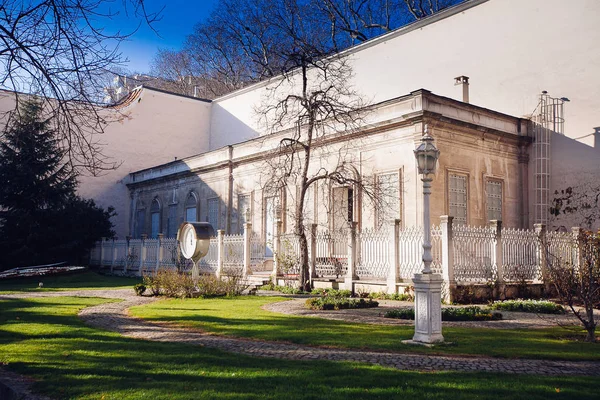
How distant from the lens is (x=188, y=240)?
17625 mm

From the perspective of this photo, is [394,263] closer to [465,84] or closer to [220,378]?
[465,84]

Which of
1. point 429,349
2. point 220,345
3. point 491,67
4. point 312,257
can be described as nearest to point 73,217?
point 312,257

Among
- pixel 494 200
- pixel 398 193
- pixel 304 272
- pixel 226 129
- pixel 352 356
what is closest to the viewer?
pixel 352 356

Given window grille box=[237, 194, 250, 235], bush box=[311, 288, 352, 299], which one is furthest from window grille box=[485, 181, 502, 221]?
window grille box=[237, 194, 250, 235]

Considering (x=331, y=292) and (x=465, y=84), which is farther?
(x=465, y=84)

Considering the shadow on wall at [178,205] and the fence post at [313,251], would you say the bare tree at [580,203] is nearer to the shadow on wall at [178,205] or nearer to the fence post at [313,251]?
the fence post at [313,251]

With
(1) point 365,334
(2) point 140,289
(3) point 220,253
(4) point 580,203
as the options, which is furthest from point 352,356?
(4) point 580,203

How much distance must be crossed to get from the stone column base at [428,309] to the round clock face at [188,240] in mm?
9818

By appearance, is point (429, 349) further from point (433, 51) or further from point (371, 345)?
point (433, 51)

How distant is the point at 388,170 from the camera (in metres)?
19.9

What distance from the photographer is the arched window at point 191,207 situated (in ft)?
101

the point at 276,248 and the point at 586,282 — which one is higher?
the point at 276,248

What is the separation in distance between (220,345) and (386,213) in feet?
39.7

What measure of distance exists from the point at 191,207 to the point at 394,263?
57.3 feet
